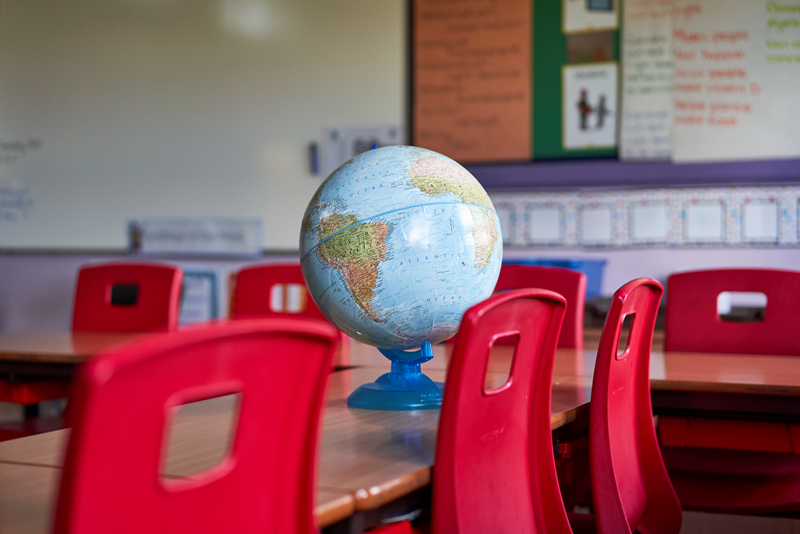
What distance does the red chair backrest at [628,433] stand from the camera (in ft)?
4.17

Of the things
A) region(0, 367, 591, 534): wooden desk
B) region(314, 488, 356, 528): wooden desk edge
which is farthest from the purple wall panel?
region(314, 488, 356, 528): wooden desk edge

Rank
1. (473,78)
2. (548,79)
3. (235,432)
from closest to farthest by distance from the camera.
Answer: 1. (235,432)
2. (548,79)
3. (473,78)

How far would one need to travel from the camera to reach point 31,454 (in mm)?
1011

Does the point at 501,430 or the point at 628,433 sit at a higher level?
the point at 501,430

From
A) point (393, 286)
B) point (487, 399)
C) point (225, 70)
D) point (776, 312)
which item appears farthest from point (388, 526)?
point (225, 70)

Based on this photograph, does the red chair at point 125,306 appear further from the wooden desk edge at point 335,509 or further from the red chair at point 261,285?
the wooden desk edge at point 335,509

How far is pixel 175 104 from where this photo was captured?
4156 mm

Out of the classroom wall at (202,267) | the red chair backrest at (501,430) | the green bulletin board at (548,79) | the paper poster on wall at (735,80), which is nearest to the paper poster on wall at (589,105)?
the green bulletin board at (548,79)

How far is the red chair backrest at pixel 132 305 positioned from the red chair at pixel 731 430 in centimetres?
165

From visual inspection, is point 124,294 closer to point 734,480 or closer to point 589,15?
point 589,15

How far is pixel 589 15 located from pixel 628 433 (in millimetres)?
2508

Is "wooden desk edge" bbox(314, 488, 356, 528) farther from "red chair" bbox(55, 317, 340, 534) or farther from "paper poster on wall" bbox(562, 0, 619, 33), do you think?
"paper poster on wall" bbox(562, 0, 619, 33)

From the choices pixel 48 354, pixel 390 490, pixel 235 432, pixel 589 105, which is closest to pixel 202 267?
pixel 48 354

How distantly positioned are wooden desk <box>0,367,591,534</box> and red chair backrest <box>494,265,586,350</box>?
88 centimetres
